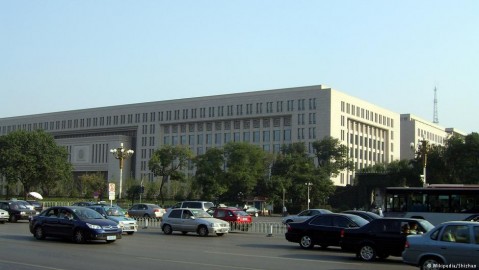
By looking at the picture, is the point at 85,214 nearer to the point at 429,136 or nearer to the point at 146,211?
the point at 146,211

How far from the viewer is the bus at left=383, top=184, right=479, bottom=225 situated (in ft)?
103

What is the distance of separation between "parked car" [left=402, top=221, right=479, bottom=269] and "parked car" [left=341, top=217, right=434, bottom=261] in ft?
12.1

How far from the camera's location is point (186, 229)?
Result: 101ft

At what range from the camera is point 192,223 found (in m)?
30.7

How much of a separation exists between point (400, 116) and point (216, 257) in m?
138

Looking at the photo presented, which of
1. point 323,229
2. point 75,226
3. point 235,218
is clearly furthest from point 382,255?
point 235,218

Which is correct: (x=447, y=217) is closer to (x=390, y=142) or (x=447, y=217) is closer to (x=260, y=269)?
(x=260, y=269)

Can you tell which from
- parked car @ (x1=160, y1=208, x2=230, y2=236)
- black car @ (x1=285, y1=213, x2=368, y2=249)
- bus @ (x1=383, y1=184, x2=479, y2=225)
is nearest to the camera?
black car @ (x1=285, y1=213, x2=368, y2=249)

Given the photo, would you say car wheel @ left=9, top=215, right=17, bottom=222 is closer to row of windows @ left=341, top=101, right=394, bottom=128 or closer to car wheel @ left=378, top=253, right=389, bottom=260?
car wheel @ left=378, top=253, right=389, bottom=260

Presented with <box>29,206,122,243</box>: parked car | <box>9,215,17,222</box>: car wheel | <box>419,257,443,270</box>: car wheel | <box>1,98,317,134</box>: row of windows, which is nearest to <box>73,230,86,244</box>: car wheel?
<box>29,206,122,243</box>: parked car

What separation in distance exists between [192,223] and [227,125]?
337ft

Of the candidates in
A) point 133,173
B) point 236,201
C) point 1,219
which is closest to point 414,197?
point 1,219

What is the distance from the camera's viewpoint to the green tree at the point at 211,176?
260ft

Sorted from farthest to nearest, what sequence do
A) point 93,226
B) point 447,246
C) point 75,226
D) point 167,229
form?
point 167,229, point 75,226, point 93,226, point 447,246
